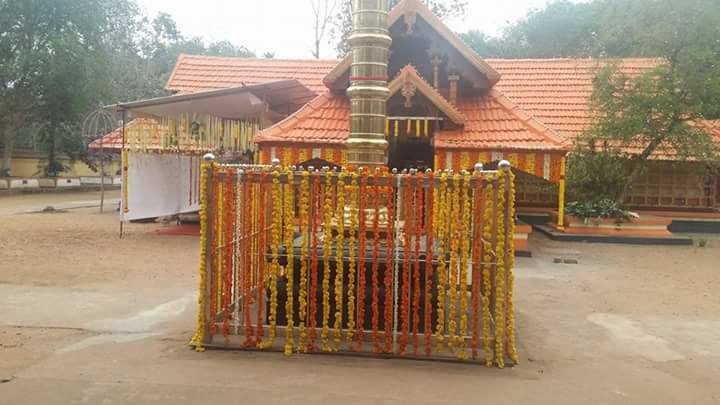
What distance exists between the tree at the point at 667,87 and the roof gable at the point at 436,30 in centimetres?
306

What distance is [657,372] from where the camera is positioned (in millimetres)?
4898

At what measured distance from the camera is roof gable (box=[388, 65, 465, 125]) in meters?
11.7

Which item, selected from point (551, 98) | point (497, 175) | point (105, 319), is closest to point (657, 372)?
point (497, 175)

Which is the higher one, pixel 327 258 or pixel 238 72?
pixel 238 72

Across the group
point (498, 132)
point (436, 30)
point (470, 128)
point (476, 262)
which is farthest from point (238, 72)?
point (476, 262)

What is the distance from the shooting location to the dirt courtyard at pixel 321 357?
4.21 metres

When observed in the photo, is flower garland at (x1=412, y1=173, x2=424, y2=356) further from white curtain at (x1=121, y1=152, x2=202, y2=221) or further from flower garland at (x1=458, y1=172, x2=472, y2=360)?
white curtain at (x1=121, y1=152, x2=202, y2=221)

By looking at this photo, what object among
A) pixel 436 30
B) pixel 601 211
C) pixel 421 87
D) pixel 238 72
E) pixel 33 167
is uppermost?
pixel 436 30

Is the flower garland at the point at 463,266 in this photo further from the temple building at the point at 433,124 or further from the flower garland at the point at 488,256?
the temple building at the point at 433,124

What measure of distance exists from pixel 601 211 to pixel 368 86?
9.98 metres

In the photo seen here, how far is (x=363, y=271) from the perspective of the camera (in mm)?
5062

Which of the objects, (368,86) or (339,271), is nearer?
(339,271)

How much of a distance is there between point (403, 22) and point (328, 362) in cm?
970

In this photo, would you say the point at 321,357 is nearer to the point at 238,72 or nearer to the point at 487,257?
the point at 487,257
